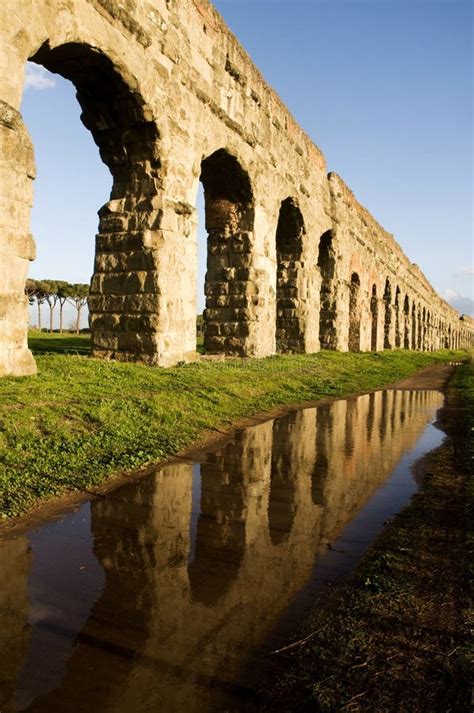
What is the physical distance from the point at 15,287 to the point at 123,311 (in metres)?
3.01

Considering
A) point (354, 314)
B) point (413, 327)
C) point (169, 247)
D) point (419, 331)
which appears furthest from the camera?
point (419, 331)

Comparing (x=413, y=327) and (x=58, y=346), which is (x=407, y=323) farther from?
(x=58, y=346)

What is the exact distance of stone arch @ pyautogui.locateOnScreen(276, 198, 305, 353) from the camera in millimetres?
15992

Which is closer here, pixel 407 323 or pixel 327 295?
pixel 327 295

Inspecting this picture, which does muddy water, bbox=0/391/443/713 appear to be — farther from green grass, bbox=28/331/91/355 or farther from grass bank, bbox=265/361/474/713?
green grass, bbox=28/331/91/355

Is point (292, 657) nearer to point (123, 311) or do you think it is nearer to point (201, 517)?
point (201, 517)

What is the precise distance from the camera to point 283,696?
1.67 m

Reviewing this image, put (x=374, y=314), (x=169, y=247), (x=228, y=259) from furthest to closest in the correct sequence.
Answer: (x=374, y=314) → (x=228, y=259) → (x=169, y=247)

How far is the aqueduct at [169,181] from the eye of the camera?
6137 mm

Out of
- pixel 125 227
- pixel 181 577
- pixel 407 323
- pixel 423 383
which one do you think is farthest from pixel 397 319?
pixel 181 577

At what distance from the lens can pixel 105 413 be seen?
5.36m

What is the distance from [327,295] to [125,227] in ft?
37.8

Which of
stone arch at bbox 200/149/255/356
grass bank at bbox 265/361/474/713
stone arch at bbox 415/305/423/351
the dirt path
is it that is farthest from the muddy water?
stone arch at bbox 415/305/423/351

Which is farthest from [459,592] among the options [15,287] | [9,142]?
[9,142]
